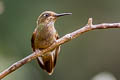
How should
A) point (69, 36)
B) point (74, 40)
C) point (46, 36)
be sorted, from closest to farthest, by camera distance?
1. point (69, 36)
2. point (46, 36)
3. point (74, 40)

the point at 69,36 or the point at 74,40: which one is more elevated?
the point at 69,36

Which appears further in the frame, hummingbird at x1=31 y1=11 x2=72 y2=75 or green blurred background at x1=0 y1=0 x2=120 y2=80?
green blurred background at x1=0 y1=0 x2=120 y2=80

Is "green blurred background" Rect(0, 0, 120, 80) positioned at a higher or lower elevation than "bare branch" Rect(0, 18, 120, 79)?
lower

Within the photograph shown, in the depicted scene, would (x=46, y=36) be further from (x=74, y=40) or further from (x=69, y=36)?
(x=74, y=40)

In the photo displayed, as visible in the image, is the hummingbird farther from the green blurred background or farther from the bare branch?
the green blurred background

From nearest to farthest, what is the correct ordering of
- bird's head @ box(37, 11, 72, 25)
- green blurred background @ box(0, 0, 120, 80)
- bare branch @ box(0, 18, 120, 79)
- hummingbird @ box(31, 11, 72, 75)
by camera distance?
bare branch @ box(0, 18, 120, 79)
hummingbird @ box(31, 11, 72, 75)
bird's head @ box(37, 11, 72, 25)
green blurred background @ box(0, 0, 120, 80)

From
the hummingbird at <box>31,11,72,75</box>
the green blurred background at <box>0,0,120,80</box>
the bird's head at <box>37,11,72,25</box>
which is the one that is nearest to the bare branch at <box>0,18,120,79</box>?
the hummingbird at <box>31,11,72,75</box>

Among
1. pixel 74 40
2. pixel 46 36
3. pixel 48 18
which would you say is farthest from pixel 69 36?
pixel 74 40

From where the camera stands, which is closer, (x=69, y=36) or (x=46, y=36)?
(x=69, y=36)

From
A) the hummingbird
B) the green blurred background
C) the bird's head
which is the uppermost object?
Result: the bird's head
